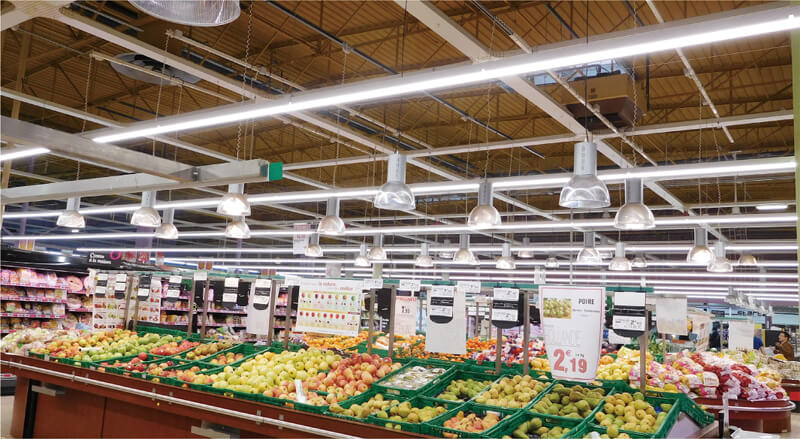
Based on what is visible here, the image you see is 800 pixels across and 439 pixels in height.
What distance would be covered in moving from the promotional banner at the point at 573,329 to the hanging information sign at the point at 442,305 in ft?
3.83

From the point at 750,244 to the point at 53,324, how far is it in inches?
575

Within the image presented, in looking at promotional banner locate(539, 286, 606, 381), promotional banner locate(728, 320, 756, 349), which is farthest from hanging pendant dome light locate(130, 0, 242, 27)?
promotional banner locate(728, 320, 756, 349)

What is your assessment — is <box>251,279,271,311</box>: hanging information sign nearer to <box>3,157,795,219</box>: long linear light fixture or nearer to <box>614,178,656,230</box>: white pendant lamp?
<box>3,157,795,219</box>: long linear light fixture

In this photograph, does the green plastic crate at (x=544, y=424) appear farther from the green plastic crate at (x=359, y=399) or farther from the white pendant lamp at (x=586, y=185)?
the white pendant lamp at (x=586, y=185)

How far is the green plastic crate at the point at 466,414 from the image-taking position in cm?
376

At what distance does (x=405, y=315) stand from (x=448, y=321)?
3.19ft


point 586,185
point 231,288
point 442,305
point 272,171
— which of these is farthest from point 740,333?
point 272,171

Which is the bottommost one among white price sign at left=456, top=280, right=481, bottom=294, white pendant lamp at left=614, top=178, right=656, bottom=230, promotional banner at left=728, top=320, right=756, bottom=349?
promotional banner at left=728, top=320, right=756, bottom=349

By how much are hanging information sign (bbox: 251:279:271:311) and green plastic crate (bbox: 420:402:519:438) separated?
3.01 metres

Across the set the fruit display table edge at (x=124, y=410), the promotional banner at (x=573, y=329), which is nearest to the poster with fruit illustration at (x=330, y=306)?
the fruit display table edge at (x=124, y=410)

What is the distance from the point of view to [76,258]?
40.6 ft

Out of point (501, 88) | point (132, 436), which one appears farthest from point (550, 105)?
point (132, 436)

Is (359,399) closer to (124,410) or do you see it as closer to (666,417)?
(666,417)

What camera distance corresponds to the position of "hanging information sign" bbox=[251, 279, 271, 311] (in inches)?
257
